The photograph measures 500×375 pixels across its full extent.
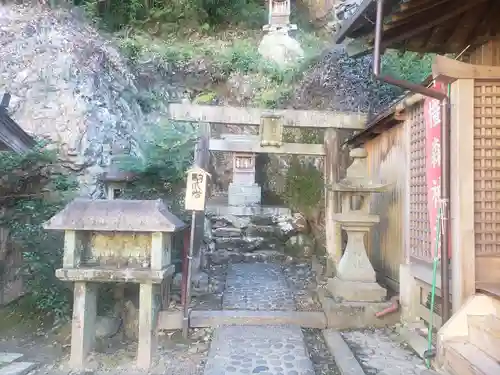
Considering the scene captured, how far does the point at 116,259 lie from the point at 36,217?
2903 mm

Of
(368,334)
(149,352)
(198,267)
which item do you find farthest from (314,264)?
(149,352)

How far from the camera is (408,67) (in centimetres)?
1152

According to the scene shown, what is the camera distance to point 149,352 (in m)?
5.41

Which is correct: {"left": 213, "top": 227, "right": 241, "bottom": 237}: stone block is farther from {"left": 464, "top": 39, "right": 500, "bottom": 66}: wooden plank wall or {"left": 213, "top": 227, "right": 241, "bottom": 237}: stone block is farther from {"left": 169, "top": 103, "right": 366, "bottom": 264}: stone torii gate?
{"left": 464, "top": 39, "right": 500, "bottom": 66}: wooden plank wall

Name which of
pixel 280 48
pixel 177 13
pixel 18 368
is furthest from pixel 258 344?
pixel 177 13

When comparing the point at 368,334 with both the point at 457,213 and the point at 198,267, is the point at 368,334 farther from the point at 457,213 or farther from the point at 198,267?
the point at 198,267

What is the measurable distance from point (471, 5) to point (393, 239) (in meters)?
4.42

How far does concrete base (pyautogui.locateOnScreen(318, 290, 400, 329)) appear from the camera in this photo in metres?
6.48

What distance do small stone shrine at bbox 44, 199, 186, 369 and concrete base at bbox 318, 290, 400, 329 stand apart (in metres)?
2.88

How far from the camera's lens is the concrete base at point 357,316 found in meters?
6.48

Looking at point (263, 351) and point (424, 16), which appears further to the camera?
point (263, 351)

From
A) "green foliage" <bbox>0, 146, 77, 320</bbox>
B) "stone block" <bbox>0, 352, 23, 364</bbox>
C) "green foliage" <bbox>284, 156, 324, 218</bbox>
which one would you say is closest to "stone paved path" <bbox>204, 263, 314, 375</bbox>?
"stone block" <bbox>0, 352, 23, 364</bbox>

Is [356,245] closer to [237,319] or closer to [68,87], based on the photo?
[237,319]

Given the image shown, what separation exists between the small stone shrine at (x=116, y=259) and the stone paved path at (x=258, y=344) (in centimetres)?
109
